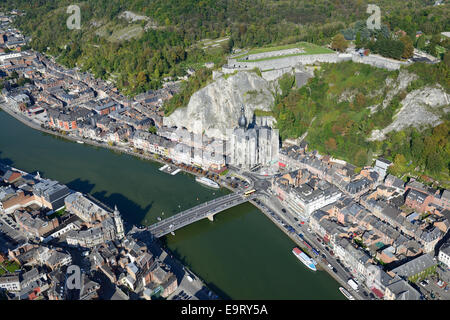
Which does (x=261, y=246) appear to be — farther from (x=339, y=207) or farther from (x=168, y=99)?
(x=168, y=99)

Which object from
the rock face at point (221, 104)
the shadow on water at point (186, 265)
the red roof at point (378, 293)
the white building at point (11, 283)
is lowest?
the shadow on water at point (186, 265)

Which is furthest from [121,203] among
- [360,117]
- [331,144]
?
[360,117]

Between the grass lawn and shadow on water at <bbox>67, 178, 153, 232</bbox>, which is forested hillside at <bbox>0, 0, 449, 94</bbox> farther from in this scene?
shadow on water at <bbox>67, 178, 153, 232</bbox>

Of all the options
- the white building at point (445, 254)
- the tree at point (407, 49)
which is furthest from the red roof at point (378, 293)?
the tree at point (407, 49)

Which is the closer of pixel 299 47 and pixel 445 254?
pixel 445 254

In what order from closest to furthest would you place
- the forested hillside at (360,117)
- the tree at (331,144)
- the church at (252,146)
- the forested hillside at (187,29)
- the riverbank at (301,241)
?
the riverbank at (301,241) → the forested hillside at (360,117) → the church at (252,146) → the tree at (331,144) → the forested hillside at (187,29)

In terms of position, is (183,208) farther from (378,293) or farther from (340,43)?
(340,43)

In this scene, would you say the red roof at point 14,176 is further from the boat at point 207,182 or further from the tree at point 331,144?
the tree at point 331,144

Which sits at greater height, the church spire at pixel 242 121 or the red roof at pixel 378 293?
the church spire at pixel 242 121
